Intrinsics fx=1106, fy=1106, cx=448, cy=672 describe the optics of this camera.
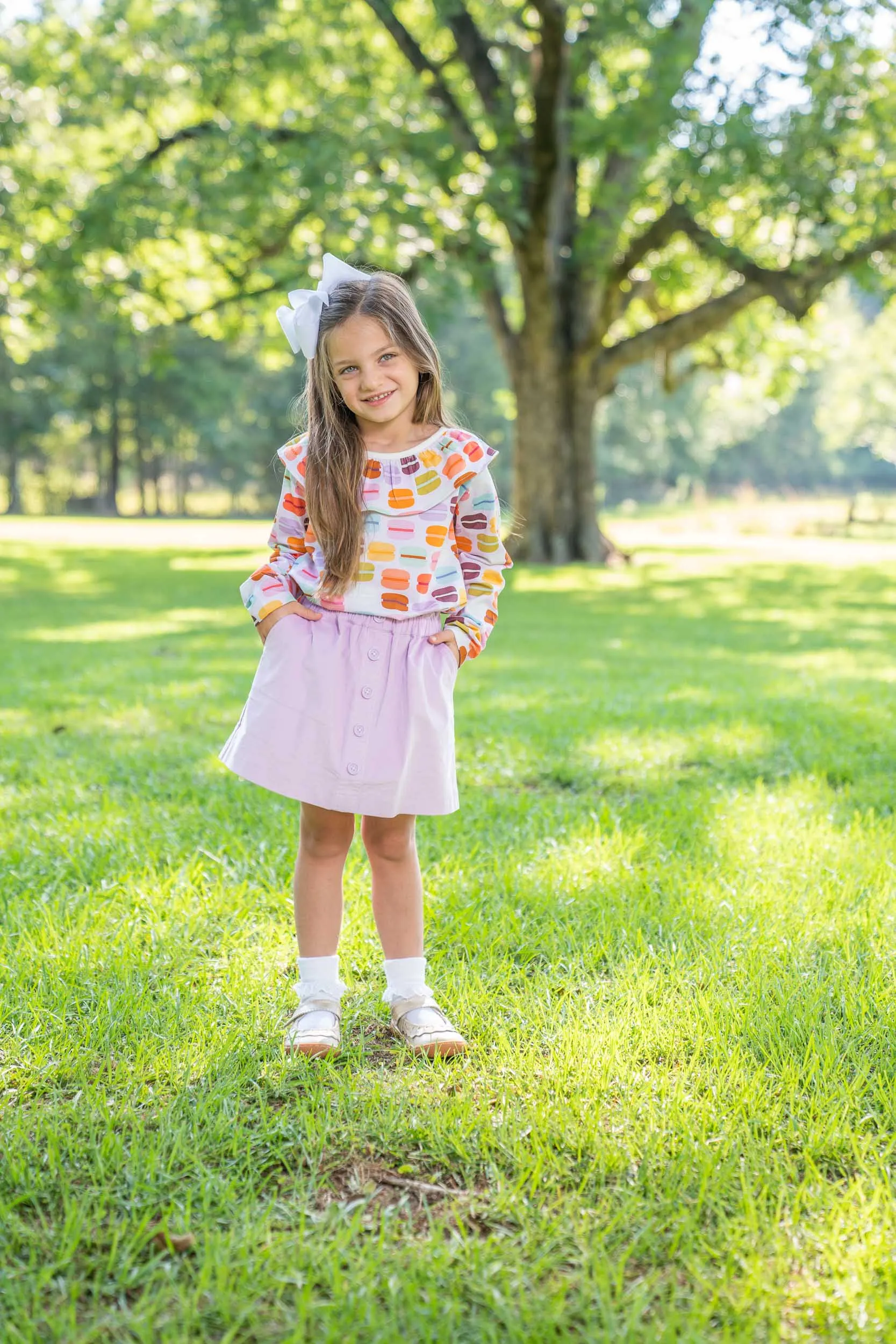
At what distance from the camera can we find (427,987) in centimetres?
264

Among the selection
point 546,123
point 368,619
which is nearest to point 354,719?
point 368,619

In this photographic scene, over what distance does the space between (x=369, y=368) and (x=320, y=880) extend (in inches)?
47.8

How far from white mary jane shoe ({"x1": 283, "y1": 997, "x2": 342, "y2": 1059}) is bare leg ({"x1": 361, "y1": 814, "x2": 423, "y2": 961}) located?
202 mm

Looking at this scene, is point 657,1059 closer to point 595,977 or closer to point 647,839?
point 595,977

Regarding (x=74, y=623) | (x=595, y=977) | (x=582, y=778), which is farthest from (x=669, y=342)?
(x=595, y=977)

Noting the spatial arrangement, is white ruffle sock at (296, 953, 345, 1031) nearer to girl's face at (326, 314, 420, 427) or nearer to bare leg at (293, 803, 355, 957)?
bare leg at (293, 803, 355, 957)

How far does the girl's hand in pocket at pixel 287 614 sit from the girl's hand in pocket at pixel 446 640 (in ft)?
0.88

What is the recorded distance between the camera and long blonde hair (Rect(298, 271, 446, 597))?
2.53m

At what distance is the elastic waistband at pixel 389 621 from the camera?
8.39ft

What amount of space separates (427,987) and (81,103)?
17.9 meters

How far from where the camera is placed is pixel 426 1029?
244 centimetres

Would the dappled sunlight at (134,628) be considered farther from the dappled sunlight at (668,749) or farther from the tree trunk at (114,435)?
the tree trunk at (114,435)

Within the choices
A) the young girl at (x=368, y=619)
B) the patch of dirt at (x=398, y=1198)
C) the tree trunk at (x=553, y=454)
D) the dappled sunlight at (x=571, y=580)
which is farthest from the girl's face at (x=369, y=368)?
the tree trunk at (x=553, y=454)

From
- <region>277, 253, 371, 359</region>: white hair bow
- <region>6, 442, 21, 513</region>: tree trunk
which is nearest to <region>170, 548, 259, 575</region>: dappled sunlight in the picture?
<region>277, 253, 371, 359</region>: white hair bow
